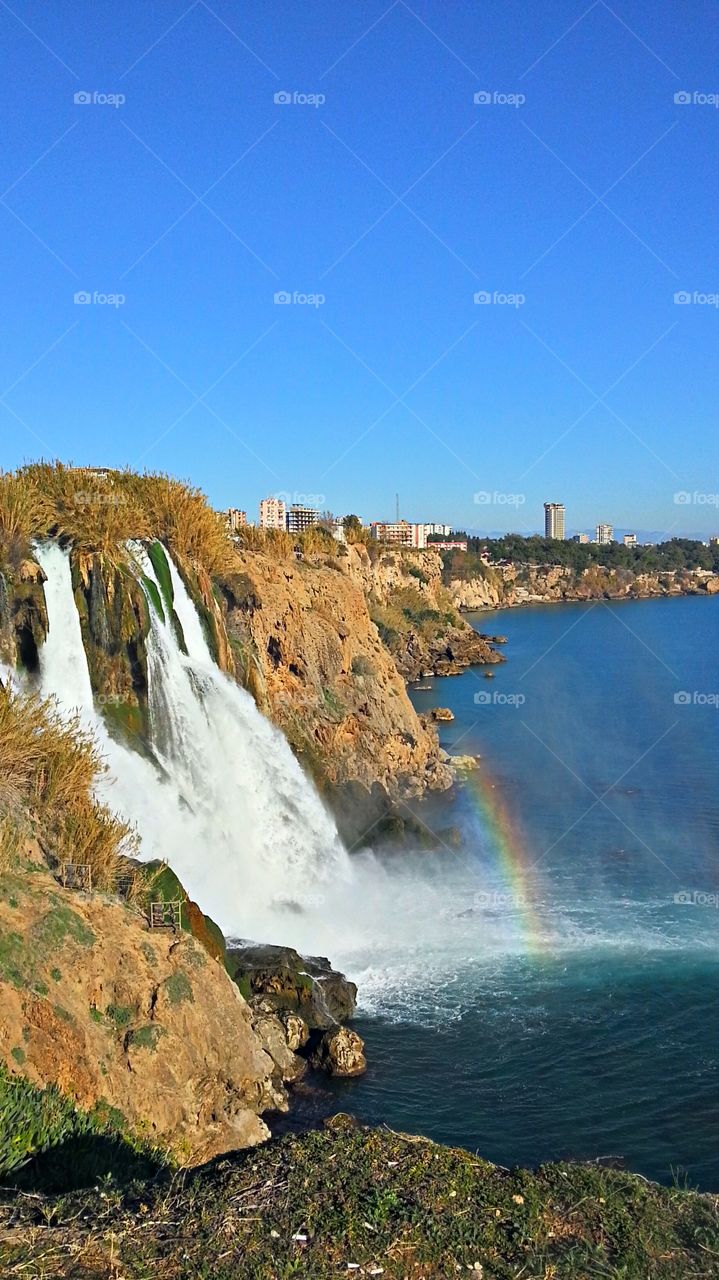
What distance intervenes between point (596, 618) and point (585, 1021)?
94785mm

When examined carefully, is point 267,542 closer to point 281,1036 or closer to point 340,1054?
point 281,1036

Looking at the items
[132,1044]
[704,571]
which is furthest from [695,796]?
[704,571]

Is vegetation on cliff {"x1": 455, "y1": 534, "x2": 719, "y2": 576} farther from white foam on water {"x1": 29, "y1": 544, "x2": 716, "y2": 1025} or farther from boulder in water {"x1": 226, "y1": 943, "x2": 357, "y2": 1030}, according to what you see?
boulder in water {"x1": 226, "y1": 943, "x2": 357, "y2": 1030}

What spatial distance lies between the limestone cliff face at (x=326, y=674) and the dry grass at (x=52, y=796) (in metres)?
12.8

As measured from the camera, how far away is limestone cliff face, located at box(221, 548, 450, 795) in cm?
2750

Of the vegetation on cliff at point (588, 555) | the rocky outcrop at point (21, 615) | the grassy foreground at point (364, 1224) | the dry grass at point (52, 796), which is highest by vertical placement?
the vegetation on cliff at point (588, 555)

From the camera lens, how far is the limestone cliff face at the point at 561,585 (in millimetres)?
116875

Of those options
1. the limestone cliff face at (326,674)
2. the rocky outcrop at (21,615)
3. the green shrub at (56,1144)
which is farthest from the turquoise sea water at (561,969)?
the rocky outcrop at (21,615)

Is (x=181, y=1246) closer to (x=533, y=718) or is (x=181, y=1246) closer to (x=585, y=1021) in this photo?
(x=585, y=1021)

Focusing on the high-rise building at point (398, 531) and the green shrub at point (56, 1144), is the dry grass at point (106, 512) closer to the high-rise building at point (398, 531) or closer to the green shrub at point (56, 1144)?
the green shrub at point (56, 1144)

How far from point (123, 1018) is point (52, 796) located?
287 centimetres

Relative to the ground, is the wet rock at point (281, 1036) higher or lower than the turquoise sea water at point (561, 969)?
higher

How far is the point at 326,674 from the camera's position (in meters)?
31.0

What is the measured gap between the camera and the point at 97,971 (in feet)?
34.5
